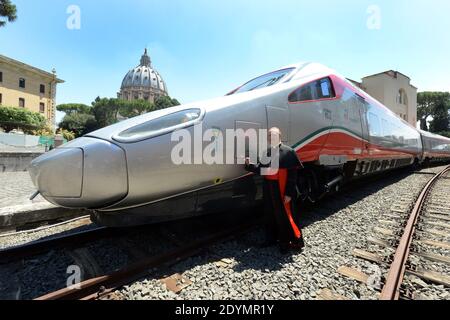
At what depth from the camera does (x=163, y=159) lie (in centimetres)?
297

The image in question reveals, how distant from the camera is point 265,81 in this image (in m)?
4.73

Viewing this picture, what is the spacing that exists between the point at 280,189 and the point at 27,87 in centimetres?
6122

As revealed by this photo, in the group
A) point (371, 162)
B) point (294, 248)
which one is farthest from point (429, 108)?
point (294, 248)

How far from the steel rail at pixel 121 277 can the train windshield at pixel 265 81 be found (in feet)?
8.42

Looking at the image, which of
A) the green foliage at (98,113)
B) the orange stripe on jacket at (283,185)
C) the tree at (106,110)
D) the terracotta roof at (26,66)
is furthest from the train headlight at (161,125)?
the tree at (106,110)

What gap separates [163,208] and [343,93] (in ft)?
14.1

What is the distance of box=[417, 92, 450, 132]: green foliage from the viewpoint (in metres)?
65.6

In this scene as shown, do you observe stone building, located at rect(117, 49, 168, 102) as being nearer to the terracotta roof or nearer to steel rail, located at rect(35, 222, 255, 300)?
the terracotta roof

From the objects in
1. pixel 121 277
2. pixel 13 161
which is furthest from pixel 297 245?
pixel 13 161

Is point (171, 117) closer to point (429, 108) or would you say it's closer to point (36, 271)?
point (36, 271)

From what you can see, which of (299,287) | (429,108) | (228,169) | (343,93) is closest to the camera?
(299,287)

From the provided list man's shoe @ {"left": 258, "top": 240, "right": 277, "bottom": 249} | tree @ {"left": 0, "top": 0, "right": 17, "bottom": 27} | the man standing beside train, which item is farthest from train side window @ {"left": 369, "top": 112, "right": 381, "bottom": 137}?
tree @ {"left": 0, "top": 0, "right": 17, "bottom": 27}

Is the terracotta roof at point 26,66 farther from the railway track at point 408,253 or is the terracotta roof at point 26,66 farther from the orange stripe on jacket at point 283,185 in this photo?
the railway track at point 408,253

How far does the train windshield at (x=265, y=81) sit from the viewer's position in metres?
4.56
